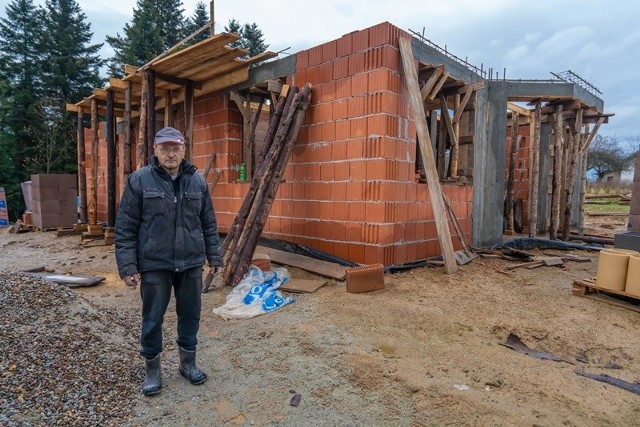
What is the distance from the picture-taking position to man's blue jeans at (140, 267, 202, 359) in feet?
9.00

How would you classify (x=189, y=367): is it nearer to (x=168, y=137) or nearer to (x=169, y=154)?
(x=169, y=154)

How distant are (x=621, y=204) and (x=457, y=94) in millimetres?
19844

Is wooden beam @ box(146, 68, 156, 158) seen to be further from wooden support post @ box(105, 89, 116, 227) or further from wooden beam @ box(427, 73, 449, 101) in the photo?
wooden beam @ box(427, 73, 449, 101)

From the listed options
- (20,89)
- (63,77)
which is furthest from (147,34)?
(20,89)

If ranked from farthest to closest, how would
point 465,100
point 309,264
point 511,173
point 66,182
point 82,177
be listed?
point 66,182
point 82,177
point 511,173
point 465,100
point 309,264

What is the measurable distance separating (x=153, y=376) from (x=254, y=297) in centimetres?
192

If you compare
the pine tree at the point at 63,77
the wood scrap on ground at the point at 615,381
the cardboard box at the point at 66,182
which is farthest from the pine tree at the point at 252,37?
the wood scrap on ground at the point at 615,381

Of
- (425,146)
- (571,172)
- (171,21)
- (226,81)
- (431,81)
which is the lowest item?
(571,172)

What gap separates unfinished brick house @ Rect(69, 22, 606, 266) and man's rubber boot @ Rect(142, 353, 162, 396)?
338 centimetres

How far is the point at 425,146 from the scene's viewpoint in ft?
18.8

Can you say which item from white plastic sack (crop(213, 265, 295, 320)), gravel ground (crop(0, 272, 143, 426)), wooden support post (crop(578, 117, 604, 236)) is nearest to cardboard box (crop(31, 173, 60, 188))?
gravel ground (crop(0, 272, 143, 426))

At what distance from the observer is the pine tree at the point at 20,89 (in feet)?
67.3

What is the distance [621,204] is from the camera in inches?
834

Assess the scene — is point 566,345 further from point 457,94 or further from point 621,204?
point 621,204
